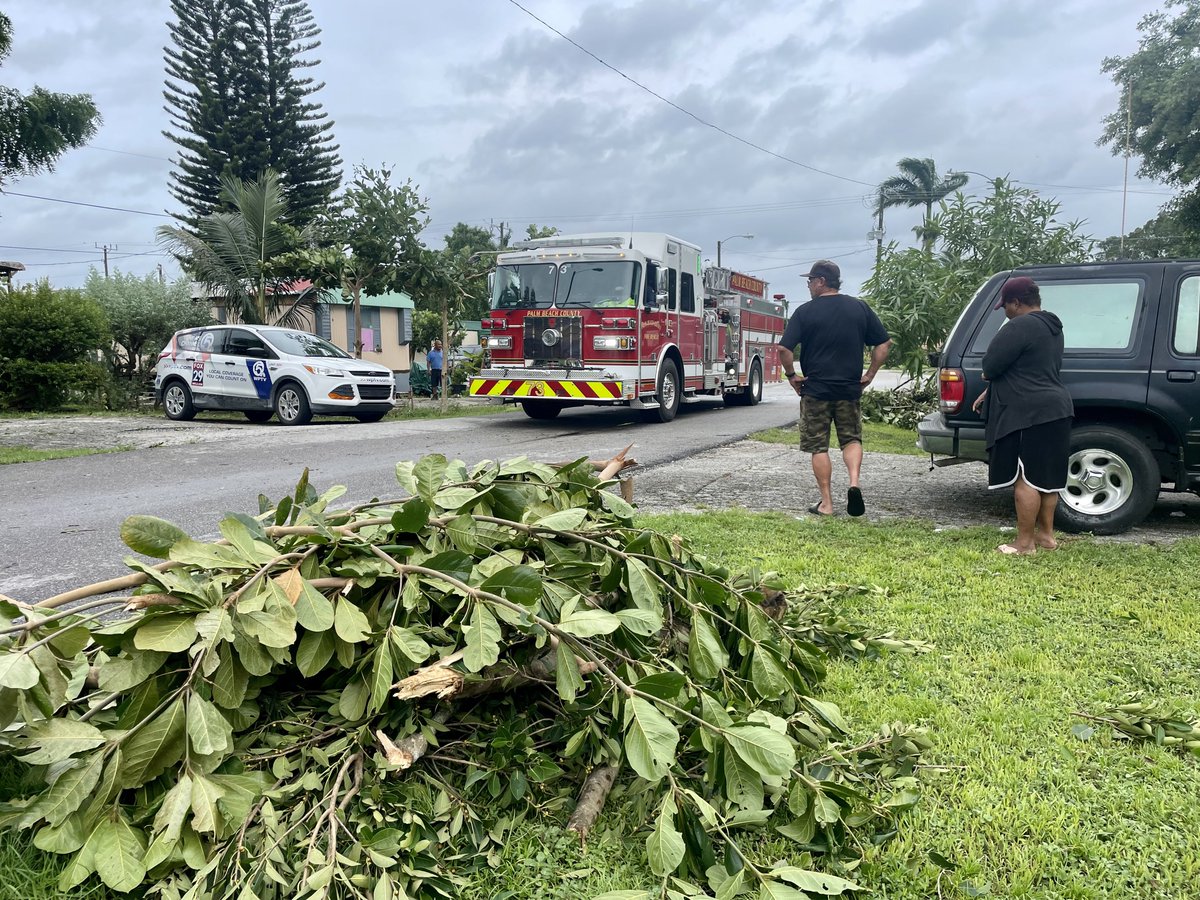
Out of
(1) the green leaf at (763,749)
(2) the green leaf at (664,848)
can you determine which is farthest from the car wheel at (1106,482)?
(2) the green leaf at (664,848)

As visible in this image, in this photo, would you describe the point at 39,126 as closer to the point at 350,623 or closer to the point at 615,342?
the point at 615,342

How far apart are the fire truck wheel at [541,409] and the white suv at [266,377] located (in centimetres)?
248

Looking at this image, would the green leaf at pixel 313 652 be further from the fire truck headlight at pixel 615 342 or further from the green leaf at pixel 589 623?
the fire truck headlight at pixel 615 342

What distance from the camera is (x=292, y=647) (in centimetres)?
217

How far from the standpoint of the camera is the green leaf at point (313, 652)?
2.06m

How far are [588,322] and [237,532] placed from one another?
11.6 meters

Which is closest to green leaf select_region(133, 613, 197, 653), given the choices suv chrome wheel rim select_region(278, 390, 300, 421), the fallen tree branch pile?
the fallen tree branch pile

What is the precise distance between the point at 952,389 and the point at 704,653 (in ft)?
15.2

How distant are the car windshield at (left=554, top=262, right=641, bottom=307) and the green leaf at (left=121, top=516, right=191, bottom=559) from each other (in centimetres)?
1166

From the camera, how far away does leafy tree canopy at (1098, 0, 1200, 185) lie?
1101 inches

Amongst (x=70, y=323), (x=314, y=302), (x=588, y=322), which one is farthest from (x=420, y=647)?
(x=314, y=302)

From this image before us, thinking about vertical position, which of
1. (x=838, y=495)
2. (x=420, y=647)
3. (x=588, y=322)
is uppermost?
(x=588, y=322)

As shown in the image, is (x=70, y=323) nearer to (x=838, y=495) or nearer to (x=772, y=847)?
(x=838, y=495)

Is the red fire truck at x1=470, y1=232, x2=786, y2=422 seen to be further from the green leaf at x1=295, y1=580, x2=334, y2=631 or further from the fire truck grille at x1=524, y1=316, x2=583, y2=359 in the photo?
the green leaf at x1=295, y1=580, x2=334, y2=631
